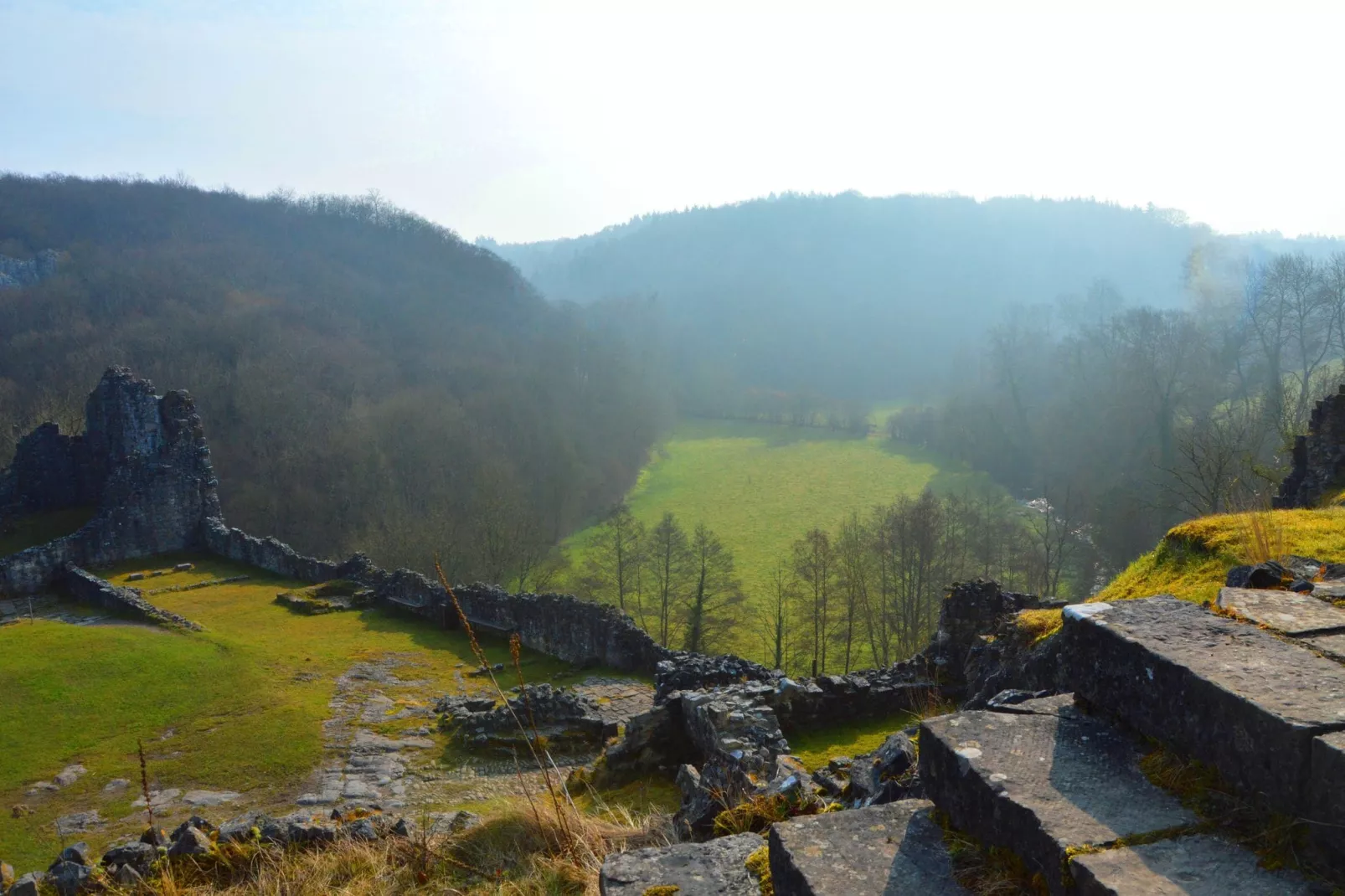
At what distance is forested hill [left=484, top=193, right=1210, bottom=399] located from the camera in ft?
404

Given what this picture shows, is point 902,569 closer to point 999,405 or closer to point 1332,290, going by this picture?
point 1332,290

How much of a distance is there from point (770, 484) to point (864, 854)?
60.3 m

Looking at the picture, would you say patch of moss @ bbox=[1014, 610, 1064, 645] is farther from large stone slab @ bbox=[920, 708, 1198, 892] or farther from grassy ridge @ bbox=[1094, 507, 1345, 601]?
large stone slab @ bbox=[920, 708, 1198, 892]

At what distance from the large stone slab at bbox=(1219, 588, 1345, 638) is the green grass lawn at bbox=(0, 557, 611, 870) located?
12.4 metres

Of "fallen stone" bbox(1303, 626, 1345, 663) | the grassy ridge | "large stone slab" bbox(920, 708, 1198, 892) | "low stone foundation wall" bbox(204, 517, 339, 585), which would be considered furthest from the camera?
"low stone foundation wall" bbox(204, 517, 339, 585)

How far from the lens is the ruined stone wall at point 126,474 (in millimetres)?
27297

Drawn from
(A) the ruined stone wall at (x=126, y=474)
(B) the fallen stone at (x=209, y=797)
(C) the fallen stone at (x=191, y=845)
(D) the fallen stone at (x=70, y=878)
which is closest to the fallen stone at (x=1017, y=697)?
(C) the fallen stone at (x=191, y=845)

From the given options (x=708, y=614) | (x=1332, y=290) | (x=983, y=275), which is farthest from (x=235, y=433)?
(x=983, y=275)

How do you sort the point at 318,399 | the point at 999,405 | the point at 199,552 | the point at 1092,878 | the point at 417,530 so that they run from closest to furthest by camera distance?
the point at 1092,878
the point at 199,552
the point at 417,530
the point at 318,399
the point at 999,405

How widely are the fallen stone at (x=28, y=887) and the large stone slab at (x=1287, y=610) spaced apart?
8.94 meters

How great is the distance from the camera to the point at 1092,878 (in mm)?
2506

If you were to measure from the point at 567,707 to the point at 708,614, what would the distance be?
2031 centimetres

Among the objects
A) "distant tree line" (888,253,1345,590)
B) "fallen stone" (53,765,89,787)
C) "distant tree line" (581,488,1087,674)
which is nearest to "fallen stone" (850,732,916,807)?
"fallen stone" (53,765,89,787)

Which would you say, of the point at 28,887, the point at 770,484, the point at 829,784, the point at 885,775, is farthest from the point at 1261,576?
the point at 770,484
